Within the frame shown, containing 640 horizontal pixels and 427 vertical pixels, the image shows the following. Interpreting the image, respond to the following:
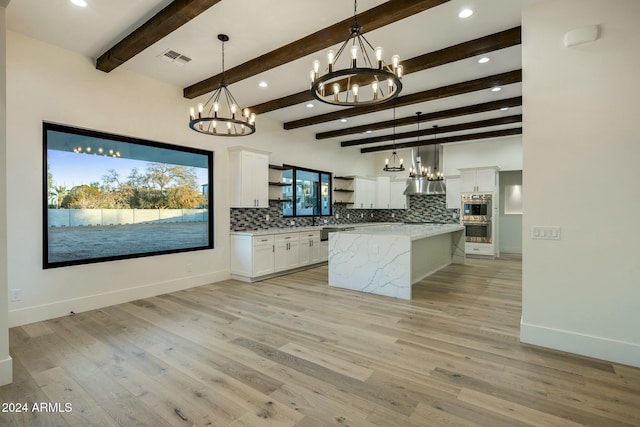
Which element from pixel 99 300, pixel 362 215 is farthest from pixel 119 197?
pixel 362 215

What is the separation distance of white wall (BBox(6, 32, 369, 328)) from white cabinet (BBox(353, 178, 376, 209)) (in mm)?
4339

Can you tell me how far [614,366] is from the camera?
2549 millimetres

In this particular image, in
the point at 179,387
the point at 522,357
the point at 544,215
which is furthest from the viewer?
the point at 544,215

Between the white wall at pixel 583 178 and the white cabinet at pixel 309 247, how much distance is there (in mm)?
4225

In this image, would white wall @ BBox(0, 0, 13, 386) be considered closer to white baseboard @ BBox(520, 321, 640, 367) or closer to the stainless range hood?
white baseboard @ BBox(520, 321, 640, 367)

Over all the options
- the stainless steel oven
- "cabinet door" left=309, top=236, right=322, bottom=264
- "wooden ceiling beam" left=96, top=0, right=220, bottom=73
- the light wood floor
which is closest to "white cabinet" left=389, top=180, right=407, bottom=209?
the stainless steel oven

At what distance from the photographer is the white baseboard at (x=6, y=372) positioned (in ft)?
7.54

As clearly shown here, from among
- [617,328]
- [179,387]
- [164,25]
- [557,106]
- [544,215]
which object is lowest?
[179,387]

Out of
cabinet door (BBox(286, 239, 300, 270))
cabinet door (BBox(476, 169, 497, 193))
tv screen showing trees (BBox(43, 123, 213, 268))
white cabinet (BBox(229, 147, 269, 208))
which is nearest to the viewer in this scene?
tv screen showing trees (BBox(43, 123, 213, 268))

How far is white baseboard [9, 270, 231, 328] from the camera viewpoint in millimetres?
3561

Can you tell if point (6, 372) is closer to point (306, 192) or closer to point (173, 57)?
point (173, 57)

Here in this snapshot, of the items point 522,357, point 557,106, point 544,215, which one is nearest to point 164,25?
point 557,106

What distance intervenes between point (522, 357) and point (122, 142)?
5.34 metres

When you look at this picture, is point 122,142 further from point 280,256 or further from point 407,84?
point 407,84
